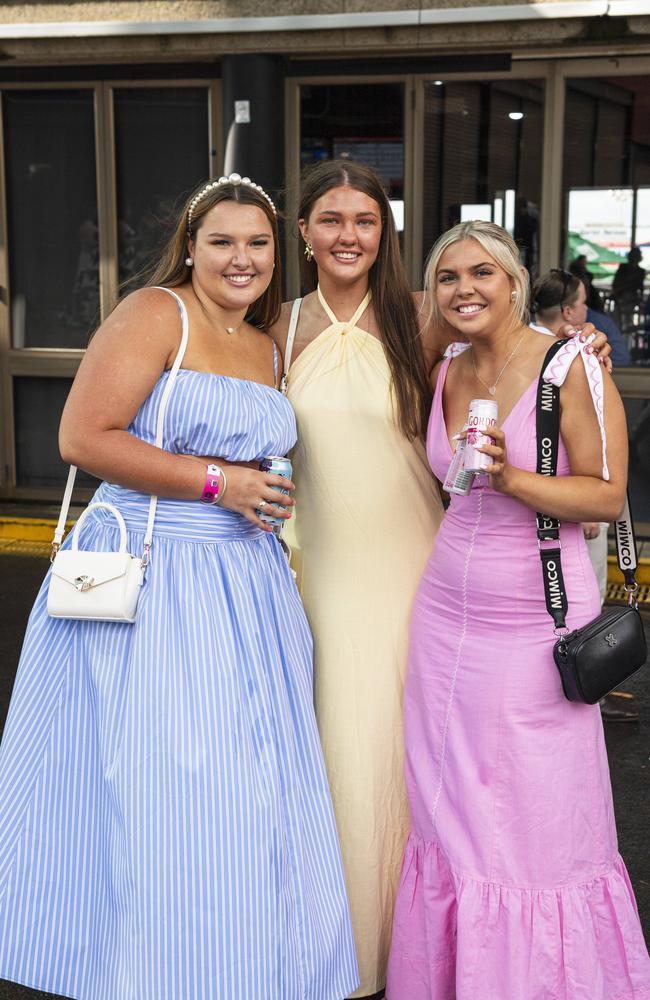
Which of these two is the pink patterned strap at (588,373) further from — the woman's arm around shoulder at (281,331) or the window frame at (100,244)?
the window frame at (100,244)

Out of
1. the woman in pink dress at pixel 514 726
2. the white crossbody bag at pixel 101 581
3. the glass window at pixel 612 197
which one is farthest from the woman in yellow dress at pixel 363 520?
the glass window at pixel 612 197

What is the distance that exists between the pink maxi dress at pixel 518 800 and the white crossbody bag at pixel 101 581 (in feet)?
2.45

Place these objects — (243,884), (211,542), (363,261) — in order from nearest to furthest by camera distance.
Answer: (243,884) → (211,542) → (363,261)

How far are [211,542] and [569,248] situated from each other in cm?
594

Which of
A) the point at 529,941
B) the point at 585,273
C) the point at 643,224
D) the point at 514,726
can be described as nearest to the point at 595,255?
the point at 585,273

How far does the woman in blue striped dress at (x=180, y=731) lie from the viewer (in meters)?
2.55

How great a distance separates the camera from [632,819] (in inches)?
169

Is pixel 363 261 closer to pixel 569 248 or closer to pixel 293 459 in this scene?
pixel 293 459

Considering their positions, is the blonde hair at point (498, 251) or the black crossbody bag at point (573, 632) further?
the blonde hair at point (498, 251)

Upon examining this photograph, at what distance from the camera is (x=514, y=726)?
2.71 metres

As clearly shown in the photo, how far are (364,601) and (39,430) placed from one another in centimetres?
656

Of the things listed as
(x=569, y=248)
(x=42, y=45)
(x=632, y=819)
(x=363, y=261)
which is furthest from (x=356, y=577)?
(x=42, y=45)

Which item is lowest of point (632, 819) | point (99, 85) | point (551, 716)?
point (632, 819)

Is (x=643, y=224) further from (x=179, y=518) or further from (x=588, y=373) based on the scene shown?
(x=179, y=518)
